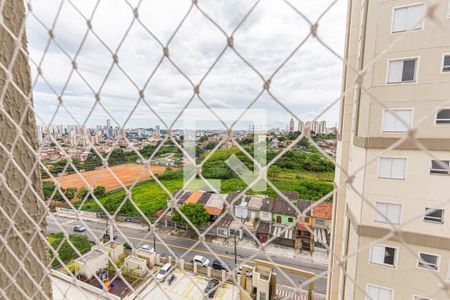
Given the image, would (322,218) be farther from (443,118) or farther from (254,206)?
(443,118)

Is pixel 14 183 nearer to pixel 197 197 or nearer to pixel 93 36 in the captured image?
pixel 93 36

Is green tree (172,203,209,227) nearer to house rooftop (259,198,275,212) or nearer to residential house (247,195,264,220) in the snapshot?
residential house (247,195,264,220)

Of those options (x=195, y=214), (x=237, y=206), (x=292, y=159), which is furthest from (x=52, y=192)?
(x=195, y=214)

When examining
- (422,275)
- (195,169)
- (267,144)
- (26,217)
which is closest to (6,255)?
(26,217)

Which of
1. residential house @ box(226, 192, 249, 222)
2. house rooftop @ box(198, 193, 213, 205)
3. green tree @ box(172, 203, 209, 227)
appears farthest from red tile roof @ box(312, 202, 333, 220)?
house rooftop @ box(198, 193, 213, 205)

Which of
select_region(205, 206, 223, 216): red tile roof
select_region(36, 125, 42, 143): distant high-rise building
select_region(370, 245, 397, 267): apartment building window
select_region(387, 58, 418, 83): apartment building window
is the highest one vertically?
select_region(387, 58, 418, 83): apartment building window

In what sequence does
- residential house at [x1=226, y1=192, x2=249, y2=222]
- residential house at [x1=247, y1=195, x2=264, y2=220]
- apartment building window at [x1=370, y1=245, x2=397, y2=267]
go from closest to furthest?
residential house at [x1=226, y1=192, x2=249, y2=222] < apartment building window at [x1=370, y1=245, x2=397, y2=267] < residential house at [x1=247, y1=195, x2=264, y2=220]

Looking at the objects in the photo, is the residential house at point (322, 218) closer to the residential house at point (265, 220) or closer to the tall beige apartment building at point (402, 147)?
the residential house at point (265, 220)
